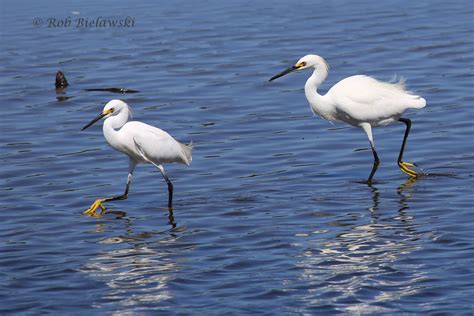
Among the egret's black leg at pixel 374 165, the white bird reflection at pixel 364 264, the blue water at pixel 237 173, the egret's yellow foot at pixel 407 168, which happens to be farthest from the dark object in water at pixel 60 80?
the white bird reflection at pixel 364 264

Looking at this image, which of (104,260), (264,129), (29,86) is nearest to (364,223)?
(104,260)

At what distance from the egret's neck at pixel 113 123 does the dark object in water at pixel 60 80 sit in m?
6.71

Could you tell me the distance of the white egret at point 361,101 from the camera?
14.0 metres

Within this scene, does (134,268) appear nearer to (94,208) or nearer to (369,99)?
(94,208)

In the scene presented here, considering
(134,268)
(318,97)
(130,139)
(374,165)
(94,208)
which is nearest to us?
(134,268)

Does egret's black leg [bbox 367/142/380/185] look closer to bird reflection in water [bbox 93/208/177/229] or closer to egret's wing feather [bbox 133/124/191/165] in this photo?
egret's wing feather [bbox 133/124/191/165]

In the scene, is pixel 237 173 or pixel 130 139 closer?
pixel 130 139

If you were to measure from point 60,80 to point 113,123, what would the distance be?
6835mm

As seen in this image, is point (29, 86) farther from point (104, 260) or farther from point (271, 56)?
point (104, 260)

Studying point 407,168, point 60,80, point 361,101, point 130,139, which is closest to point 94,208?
point 130,139

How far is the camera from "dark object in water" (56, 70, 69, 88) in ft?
63.2

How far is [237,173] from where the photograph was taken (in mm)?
14312

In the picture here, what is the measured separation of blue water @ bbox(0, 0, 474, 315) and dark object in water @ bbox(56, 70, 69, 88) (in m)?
0.18

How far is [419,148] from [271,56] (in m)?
6.55
